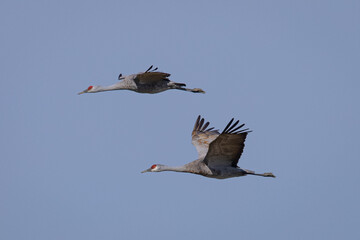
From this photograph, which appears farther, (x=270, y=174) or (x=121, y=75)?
(x=121, y=75)

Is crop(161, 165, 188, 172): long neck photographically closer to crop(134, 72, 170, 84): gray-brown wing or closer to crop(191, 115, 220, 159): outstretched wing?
crop(191, 115, 220, 159): outstretched wing

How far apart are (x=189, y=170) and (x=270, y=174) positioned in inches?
72.0

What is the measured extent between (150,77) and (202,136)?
1954 mm

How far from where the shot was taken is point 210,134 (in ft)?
57.2

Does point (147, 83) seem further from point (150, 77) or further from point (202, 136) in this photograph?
point (202, 136)

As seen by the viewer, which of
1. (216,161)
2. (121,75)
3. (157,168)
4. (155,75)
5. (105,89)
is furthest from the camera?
(121,75)

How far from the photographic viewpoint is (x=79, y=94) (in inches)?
735

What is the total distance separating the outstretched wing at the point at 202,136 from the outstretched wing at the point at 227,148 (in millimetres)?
1475

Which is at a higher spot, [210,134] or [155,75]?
[155,75]

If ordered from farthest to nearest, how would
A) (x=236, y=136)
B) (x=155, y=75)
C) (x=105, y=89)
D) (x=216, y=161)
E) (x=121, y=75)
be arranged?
(x=121, y=75) < (x=105, y=89) < (x=155, y=75) < (x=216, y=161) < (x=236, y=136)

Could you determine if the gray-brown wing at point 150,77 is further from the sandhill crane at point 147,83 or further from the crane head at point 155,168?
the crane head at point 155,168

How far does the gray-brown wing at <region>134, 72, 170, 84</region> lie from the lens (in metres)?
17.0

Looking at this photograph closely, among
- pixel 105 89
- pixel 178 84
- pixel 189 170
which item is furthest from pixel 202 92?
pixel 189 170

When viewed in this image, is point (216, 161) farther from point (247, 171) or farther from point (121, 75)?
point (121, 75)
